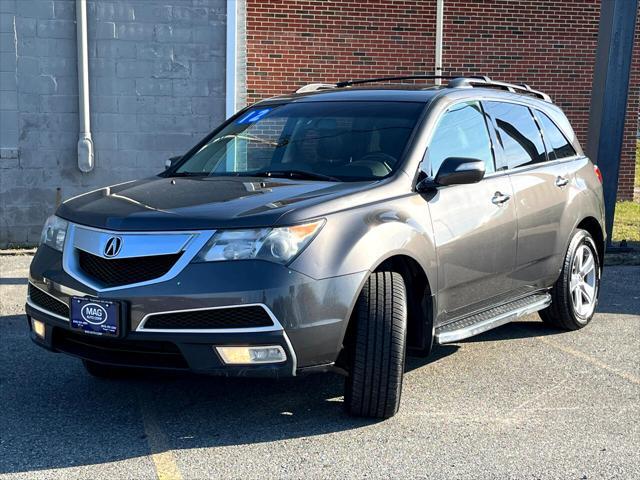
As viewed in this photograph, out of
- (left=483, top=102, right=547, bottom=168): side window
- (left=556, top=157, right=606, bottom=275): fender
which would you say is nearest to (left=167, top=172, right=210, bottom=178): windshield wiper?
(left=483, top=102, right=547, bottom=168): side window

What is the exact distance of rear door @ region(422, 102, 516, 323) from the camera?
192 inches

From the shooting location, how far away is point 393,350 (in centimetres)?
428

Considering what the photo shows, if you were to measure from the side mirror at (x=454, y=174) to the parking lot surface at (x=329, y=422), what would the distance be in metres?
1.23

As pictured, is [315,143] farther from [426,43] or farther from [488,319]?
[426,43]

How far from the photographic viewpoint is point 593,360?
586 centimetres

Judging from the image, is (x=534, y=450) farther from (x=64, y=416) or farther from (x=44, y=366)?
(x=44, y=366)

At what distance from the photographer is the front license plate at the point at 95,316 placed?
13.2ft

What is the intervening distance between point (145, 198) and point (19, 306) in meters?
3.41

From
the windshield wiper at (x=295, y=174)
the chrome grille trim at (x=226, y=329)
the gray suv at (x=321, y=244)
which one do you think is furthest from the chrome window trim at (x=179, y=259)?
the windshield wiper at (x=295, y=174)

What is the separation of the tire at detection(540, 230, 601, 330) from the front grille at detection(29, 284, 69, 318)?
3.64 meters

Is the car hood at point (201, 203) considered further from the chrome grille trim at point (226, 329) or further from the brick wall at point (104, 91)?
the brick wall at point (104, 91)

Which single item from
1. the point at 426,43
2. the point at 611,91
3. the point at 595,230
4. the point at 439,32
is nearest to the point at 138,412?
the point at 595,230

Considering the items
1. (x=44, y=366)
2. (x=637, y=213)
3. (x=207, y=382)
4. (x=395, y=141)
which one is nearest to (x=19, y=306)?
(x=44, y=366)

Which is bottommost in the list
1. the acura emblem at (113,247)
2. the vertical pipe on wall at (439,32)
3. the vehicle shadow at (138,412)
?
the vehicle shadow at (138,412)
